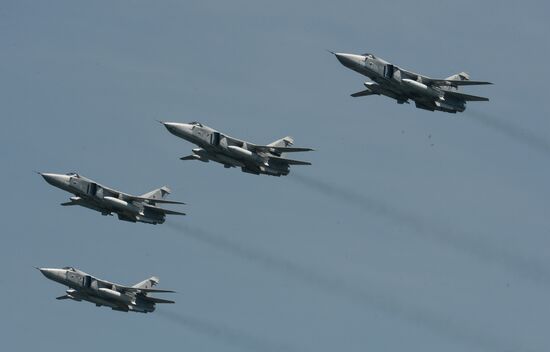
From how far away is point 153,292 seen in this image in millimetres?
147500

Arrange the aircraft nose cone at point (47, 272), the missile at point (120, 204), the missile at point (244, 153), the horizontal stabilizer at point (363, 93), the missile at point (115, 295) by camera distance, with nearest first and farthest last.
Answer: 1. the missile at point (244, 153)
2. the horizontal stabilizer at point (363, 93)
3. the missile at point (120, 204)
4. the missile at point (115, 295)
5. the aircraft nose cone at point (47, 272)

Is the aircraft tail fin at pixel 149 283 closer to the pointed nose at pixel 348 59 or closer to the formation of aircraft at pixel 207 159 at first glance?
the formation of aircraft at pixel 207 159

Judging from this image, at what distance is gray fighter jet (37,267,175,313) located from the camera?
147 meters

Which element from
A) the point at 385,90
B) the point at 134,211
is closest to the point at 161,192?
the point at 134,211

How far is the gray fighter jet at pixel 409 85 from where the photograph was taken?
434 feet

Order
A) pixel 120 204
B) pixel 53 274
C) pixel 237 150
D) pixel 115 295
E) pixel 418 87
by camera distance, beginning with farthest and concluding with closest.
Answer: pixel 53 274, pixel 115 295, pixel 120 204, pixel 237 150, pixel 418 87

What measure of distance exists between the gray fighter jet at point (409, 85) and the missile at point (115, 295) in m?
31.8

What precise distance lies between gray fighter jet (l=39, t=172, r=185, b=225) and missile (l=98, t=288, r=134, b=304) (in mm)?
7809

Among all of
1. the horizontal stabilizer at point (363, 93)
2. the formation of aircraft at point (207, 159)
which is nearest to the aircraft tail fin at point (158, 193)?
the formation of aircraft at point (207, 159)

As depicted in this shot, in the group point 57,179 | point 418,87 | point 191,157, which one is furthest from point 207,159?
point 418,87

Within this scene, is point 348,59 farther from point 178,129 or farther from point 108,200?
point 108,200

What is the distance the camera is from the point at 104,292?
147m

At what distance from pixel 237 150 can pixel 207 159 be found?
4.30 meters

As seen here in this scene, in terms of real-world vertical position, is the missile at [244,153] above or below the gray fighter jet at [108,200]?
above
